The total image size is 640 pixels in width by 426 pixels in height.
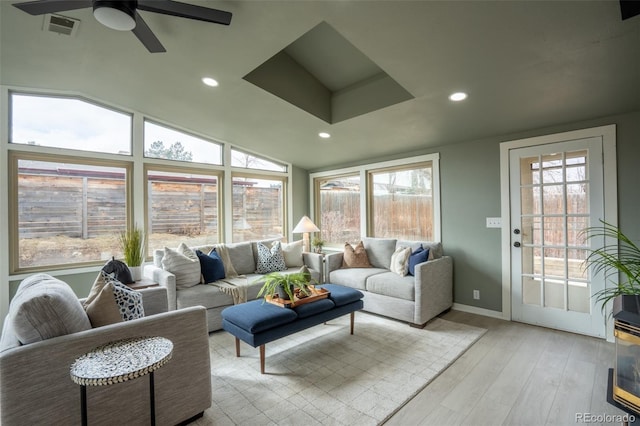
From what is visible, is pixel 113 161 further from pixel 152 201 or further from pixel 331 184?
pixel 331 184

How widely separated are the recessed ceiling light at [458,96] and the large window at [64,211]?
4.16 metres

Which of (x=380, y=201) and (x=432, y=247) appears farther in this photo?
(x=380, y=201)

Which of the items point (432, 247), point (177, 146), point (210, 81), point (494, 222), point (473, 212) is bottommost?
point (432, 247)

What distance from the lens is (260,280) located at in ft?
11.9

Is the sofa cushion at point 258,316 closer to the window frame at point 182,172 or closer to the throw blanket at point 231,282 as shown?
the throw blanket at point 231,282

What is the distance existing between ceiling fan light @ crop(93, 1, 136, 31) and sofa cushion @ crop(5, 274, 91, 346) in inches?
59.5

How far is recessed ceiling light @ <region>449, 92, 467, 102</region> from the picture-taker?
111 inches

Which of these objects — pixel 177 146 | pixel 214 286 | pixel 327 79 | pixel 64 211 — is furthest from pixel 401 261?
pixel 64 211

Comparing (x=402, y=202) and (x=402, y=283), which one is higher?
(x=402, y=202)

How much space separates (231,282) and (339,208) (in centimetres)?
260

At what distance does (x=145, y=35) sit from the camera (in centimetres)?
192

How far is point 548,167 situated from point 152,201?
16.7 ft

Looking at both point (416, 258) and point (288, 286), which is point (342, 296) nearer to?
point (288, 286)

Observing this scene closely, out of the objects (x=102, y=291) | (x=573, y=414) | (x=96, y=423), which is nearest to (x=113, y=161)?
(x=102, y=291)
